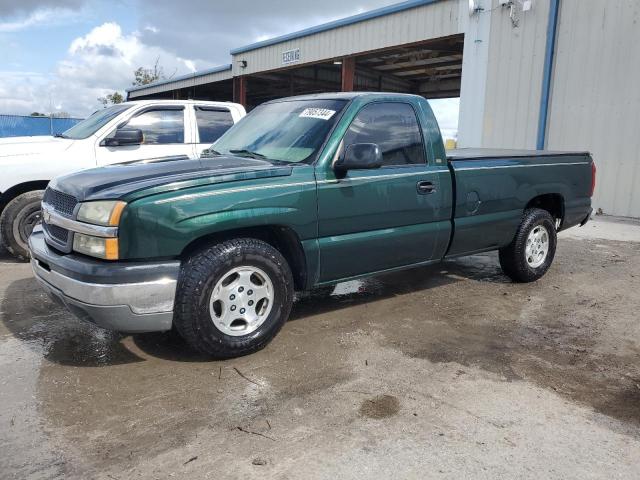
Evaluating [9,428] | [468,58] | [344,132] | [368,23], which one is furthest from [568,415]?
[368,23]

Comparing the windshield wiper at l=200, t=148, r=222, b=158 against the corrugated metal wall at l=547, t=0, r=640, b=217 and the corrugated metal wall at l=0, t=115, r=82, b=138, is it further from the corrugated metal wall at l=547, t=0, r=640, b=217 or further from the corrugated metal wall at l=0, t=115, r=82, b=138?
the corrugated metal wall at l=0, t=115, r=82, b=138

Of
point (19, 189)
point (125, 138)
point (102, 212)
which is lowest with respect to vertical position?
point (19, 189)

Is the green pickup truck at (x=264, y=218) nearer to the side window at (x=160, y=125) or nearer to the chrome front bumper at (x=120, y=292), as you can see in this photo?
the chrome front bumper at (x=120, y=292)

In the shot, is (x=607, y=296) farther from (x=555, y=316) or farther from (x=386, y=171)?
(x=386, y=171)

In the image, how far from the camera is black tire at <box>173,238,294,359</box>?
330 centimetres

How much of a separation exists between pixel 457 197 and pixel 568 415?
2.17 meters

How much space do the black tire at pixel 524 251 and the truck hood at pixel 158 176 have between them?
291 cm

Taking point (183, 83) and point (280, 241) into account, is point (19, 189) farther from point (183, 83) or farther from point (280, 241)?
point (183, 83)

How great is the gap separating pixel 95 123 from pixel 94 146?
1.75 feet

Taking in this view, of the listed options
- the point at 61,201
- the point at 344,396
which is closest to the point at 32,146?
the point at 61,201

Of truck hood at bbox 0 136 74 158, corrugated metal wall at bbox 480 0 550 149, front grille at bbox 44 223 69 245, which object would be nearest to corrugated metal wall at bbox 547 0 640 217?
corrugated metal wall at bbox 480 0 550 149

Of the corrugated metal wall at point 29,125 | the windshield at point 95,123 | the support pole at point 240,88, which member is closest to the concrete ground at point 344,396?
the windshield at point 95,123

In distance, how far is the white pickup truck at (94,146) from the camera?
19.8 feet

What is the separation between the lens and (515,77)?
11578 millimetres
